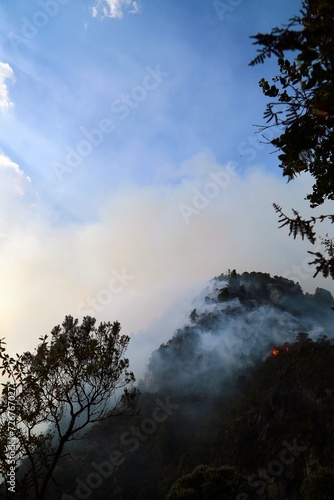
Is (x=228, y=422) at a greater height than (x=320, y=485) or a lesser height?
greater

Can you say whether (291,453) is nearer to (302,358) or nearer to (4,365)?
(302,358)

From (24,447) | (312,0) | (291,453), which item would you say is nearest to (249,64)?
(312,0)

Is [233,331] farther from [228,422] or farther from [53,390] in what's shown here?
[53,390]

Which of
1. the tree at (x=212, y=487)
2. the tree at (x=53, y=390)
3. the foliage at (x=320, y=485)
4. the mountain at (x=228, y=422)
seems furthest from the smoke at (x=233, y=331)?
the tree at (x=53, y=390)

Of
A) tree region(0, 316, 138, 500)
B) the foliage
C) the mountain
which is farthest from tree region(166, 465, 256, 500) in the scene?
tree region(0, 316, 138, 500)

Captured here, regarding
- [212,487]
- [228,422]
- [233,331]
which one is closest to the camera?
[212,487]

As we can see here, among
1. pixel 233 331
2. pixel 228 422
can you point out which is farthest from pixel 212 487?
pixel 233 331

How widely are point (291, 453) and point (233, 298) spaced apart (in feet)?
261

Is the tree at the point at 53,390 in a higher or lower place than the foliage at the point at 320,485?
higher

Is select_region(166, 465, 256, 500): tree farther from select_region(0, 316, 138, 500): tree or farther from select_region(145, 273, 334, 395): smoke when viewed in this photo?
select_region(145, 273, 334, 395): smoke

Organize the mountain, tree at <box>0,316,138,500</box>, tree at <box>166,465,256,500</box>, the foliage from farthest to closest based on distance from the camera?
the mountain → the foliage → tree at <box>166,465,256,500</box> → tree at <box>0,316,138,500</box>

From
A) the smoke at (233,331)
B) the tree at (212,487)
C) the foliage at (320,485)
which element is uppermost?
the smoke at (233,331)

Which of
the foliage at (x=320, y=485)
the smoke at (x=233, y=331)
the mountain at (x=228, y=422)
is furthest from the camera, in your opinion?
the smoke at (x=233, y=331)

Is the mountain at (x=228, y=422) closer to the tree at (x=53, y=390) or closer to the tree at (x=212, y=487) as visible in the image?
the tree at (x=212, y=487)
